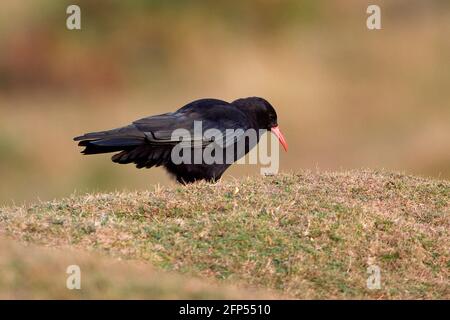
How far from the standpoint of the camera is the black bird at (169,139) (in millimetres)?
10078

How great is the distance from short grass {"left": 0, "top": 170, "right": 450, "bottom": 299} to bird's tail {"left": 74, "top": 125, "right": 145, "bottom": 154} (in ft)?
2.79

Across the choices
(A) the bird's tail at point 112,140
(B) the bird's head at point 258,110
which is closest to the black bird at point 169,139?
(A) the bird's tail at point 112,140

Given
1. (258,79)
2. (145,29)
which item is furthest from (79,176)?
(145,29)

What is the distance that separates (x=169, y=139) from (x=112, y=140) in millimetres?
550

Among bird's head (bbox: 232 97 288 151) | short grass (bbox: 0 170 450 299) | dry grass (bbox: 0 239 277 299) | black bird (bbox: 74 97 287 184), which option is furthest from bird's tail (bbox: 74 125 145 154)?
dry grass (bbox: 0 239 277 299)

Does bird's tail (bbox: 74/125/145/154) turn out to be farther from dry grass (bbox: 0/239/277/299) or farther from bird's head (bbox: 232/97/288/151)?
dry grass (bbox: 0/239/277/299)

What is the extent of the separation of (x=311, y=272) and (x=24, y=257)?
2030 mm

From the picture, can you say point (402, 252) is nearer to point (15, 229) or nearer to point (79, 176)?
point (15, 229)

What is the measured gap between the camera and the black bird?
33.1 ft

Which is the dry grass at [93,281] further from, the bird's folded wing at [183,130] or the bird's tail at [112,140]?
the bird's folded wing at [183,130]

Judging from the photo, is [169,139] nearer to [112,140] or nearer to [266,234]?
[112,140]

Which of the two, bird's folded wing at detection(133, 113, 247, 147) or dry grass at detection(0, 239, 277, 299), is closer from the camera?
dry grass at detection(0, 239, 277, 299)

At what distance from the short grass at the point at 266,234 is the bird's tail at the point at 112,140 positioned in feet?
2.79

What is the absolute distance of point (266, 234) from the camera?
8047mm
